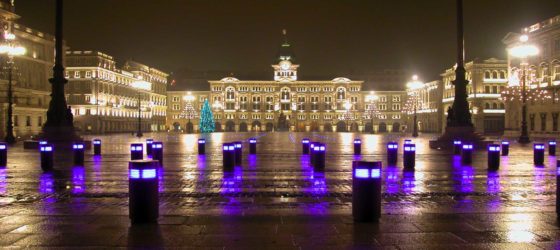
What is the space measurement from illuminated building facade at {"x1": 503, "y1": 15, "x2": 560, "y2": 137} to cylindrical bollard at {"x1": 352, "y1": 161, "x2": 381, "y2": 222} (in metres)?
59.9

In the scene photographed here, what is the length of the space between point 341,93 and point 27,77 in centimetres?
Result: 10044

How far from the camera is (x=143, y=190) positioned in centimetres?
891

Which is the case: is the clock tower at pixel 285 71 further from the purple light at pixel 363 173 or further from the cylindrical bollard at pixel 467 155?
the purple light at pixel 363 173

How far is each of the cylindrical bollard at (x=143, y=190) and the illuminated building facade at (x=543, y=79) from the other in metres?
61.6

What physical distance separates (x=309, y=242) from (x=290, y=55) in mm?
171960

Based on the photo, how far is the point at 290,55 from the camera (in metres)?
178

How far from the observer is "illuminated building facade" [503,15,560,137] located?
217ft

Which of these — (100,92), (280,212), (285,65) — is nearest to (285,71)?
(285,65)

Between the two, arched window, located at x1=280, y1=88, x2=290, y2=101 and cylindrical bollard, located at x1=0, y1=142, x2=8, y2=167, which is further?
arched window, located at x1=280, y1=88, x2=290, y2=101

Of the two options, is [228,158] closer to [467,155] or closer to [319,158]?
[319,158]

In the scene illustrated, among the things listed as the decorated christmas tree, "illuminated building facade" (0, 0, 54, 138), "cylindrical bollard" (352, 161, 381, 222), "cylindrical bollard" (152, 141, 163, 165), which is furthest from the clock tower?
"cylindrical bollard" (352, 161, 381, 222)

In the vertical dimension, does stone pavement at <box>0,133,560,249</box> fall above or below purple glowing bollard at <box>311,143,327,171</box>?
below

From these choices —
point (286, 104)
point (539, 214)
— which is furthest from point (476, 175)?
point (286, 104)

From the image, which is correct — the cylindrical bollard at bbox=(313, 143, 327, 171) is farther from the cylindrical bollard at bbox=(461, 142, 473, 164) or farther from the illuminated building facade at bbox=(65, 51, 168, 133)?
the illuminated building facade at bbox=(65, 51, 168, 133)
